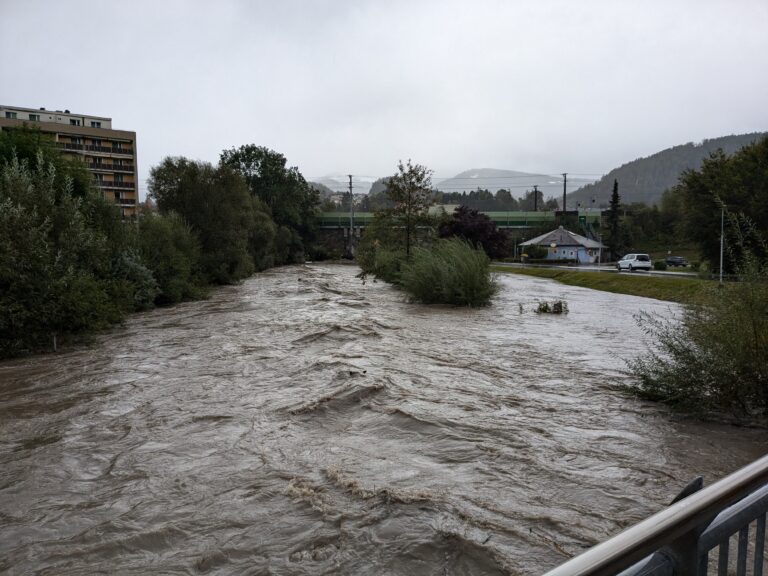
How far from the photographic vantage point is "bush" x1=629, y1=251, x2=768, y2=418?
7.13 metres

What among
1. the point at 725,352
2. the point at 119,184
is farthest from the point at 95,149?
the point at 725,352

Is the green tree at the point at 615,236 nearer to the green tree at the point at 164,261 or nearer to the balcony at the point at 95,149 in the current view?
the green tree at the point at 164,261

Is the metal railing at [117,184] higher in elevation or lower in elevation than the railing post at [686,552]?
higher

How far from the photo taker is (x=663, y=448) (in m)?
6.73

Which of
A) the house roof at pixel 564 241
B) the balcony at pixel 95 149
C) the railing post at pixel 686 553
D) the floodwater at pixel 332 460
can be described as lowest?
the floodwater at pixel 332 460

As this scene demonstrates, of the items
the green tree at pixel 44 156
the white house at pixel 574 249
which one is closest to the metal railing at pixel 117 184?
the green tree at pixel 44 156

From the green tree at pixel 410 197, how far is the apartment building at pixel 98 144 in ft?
208

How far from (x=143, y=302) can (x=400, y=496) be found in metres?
20.4

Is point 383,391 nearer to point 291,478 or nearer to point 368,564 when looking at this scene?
point 291,478

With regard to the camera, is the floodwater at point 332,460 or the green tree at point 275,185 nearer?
the floodwater at point 332,460

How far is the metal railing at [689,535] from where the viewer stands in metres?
1.21

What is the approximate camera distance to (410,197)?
3344 cm

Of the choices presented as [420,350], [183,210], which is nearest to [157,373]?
[420,350]

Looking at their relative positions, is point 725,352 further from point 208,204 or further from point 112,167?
point 112,167
